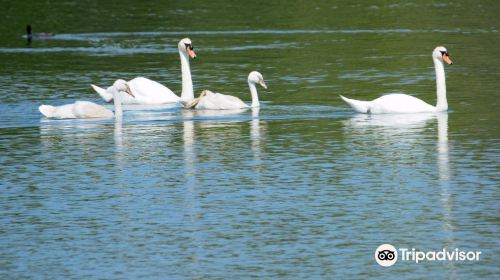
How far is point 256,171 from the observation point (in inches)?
774

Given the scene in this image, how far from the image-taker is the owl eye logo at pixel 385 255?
14.2 m

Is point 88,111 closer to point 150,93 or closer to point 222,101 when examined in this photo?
point 222,101

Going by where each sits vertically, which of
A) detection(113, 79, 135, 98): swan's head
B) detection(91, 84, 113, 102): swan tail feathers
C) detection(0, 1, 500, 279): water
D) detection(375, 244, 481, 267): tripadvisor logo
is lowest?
detection(375, 244, 481, 267): tripadvisor logo

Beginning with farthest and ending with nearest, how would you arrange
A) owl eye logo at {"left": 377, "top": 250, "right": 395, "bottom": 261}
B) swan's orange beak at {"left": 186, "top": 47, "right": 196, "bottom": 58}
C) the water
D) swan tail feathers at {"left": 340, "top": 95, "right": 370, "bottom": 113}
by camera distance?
swan's orange beak at {"left": 186, "top": 47, "right": 196, "bottom": 58} < swan tail feathers at {"left": 340, "top": 95, "right": 370, "bottom": 113} < the water < owl eye logo at {"left": 377, "top": 250, "right": 395, "bottom": 261}

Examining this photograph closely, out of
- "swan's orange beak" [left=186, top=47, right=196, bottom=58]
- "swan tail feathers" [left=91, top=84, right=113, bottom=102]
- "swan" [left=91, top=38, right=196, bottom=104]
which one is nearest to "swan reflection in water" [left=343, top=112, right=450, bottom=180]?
"swan" [left=91, top=38, right=196, bottom=104]

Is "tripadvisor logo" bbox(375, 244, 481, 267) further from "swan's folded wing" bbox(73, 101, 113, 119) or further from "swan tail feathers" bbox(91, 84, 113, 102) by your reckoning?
"swan tail feathers" bbox(91, 84, 113, 102)

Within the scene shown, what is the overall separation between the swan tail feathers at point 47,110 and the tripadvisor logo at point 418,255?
42.9 feet

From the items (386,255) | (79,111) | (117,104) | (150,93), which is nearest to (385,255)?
(386,255)

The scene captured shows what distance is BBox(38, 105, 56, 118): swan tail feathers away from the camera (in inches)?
→ 1038

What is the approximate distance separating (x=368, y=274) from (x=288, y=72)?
835 inches

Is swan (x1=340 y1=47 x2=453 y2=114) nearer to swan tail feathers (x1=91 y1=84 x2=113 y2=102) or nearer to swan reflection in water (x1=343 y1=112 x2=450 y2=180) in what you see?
swan reflection in water (x1=343 y1=112 x2=450 y2=180)

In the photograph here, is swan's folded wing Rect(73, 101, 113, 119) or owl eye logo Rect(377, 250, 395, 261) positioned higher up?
swan's folded wing Rect(73, 101, 113, 119)

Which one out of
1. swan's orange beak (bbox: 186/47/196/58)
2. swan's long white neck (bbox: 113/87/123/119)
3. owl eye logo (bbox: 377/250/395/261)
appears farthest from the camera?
swan's orange beak (bbox: 186/47/196/58)

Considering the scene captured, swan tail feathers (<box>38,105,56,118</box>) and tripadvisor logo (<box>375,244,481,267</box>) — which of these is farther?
swan tail feathers (<box>38,105,56,118</box>)
